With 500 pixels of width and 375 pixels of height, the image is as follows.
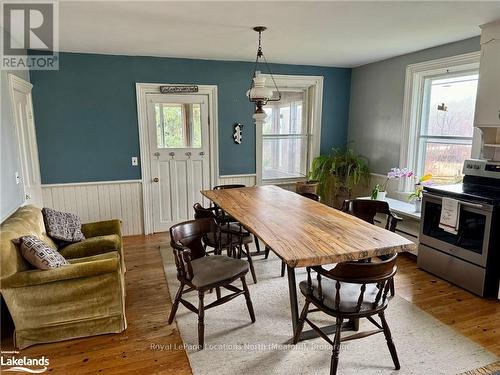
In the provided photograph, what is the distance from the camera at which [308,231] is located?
2.36m

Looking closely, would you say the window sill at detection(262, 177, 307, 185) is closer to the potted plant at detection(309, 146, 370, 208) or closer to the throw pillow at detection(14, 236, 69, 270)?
the potted plant at detection(309, 146, 370, 208)

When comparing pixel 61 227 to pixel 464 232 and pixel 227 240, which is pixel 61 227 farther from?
pixel 464 232

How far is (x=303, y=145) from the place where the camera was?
18.4 ft

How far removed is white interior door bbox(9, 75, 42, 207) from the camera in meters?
3.47

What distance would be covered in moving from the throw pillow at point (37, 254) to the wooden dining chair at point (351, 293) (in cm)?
176

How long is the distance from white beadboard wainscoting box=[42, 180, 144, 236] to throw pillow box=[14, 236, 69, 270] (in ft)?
7.14

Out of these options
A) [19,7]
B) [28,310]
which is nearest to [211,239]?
[28,310]

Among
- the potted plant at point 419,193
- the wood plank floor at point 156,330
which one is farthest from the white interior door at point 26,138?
the potted plant at point 419,193

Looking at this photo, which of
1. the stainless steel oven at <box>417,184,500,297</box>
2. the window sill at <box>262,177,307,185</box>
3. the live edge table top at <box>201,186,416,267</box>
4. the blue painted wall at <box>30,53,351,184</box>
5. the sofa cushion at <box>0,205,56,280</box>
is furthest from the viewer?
the window sill at <box>262,177,307,185</box>

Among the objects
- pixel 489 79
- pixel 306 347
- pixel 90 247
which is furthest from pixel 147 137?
pixel 489 79

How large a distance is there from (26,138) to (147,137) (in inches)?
56.3

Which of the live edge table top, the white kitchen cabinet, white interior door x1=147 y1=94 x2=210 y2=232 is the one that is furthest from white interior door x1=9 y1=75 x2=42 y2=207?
the white kitchen cabinet

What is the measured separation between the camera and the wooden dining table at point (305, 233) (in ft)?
6.38

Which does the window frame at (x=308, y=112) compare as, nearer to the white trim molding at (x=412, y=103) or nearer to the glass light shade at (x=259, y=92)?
the white trim molding at (x=412, y=103)
